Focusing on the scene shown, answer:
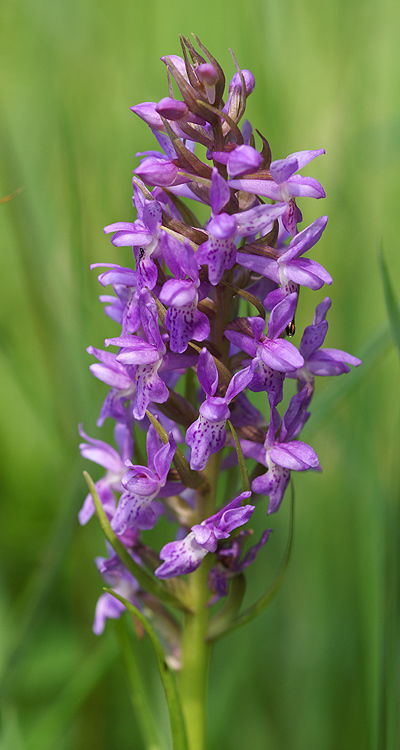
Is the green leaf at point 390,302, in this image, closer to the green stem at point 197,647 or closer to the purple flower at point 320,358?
the purple flower at point 320,358

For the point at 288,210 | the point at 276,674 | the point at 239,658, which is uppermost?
the point at 288,210

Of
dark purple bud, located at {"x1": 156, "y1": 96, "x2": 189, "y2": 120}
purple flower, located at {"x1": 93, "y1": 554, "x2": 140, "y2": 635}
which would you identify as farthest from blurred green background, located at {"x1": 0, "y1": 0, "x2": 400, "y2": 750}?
dark purple bud, located at {"x1": 156, "y1": 96, "x2": 189, "y2": 120}

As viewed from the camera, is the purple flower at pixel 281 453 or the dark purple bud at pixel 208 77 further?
the purple flower at pixel 281 453

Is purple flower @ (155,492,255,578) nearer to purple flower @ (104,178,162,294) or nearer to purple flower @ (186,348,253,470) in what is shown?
purple flower @ (186,348,253,470)

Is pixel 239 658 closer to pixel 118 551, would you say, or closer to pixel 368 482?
pixel 368 482

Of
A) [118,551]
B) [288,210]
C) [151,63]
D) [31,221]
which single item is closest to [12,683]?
[118,551]

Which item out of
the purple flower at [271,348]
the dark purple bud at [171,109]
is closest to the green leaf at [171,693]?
the purple flower at [271,348]
